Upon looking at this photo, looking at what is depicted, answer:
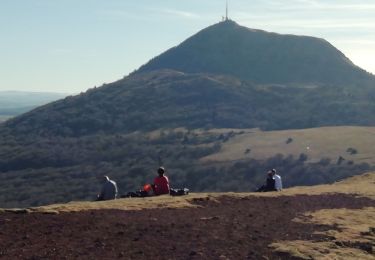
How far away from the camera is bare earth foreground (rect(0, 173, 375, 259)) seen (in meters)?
18.6

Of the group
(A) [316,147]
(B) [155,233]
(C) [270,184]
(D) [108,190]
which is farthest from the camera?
(A) [316,147]

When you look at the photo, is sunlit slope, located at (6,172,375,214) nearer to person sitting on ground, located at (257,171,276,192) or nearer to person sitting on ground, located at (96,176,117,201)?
person sitting on ground, located at (257,171,276,192)

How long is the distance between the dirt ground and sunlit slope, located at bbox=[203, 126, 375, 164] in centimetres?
13001

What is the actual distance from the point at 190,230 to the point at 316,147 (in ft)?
527

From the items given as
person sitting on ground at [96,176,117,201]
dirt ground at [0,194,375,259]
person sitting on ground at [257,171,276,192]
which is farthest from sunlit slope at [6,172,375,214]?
person sitting on ground at [96,176,117,201]

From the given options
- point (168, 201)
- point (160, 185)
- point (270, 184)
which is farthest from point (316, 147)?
point (168, 201)

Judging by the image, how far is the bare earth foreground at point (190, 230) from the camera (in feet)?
61.0

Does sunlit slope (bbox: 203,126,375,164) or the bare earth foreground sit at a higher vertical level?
the bare earth foreground

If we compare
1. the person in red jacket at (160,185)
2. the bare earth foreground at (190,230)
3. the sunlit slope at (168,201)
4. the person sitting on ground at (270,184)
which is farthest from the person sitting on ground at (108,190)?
the person sitting on ground at (270,184)

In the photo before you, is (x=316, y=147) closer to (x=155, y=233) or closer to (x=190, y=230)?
(x=190, y=230)

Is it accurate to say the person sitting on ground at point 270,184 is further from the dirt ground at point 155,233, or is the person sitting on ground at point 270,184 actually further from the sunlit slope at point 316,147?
the sunlit slope at point 316,147

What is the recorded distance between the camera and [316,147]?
582 feet

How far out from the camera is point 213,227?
22.8m

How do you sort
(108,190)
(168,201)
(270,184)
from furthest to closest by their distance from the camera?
(270,184), (108,190), (168,201)
